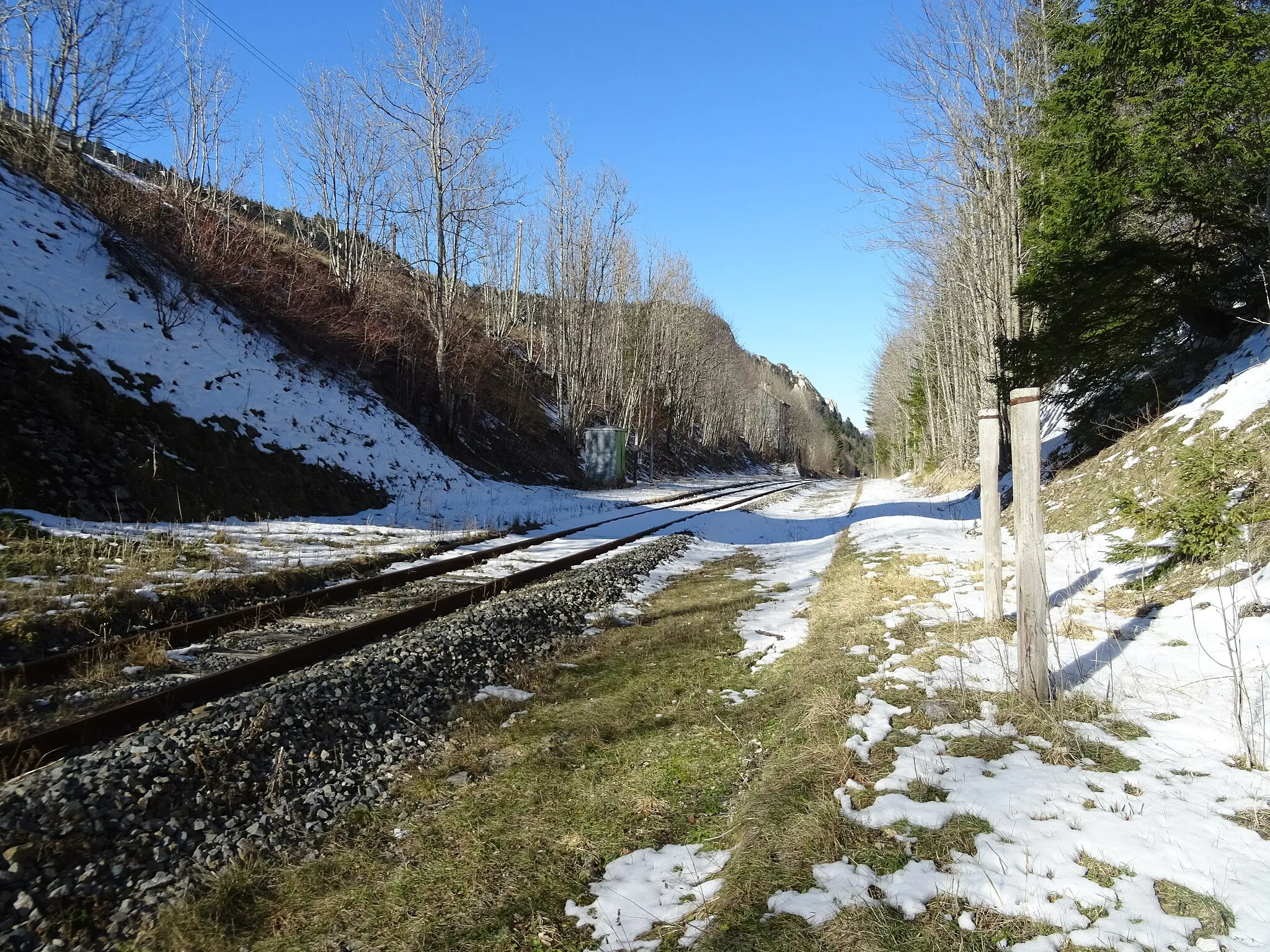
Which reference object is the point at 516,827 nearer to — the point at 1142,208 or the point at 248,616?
the point at 248,616

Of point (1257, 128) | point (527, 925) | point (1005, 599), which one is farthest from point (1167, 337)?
point (527, 925)

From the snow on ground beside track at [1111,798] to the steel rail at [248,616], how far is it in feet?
18.9

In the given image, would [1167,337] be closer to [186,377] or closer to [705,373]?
[186,377]

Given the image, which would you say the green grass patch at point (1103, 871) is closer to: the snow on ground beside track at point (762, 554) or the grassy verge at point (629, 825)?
the grassy verge at point (629, 825)

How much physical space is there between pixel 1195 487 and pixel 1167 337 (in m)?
6.57

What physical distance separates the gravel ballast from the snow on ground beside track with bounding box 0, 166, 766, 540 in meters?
9.07

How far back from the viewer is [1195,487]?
5.87m

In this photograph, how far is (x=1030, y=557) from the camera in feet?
13.3

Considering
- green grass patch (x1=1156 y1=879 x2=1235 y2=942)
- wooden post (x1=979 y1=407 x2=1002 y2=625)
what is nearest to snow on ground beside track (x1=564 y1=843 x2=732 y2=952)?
green grass patch (x1=1156 y1=879 x2=1235 y2=942)

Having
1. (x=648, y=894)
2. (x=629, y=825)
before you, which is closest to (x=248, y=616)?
(x=629, y=825)

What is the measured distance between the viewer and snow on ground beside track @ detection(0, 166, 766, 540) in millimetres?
11734

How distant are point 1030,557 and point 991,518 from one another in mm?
1809

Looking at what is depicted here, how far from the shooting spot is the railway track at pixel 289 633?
3957 millimetres

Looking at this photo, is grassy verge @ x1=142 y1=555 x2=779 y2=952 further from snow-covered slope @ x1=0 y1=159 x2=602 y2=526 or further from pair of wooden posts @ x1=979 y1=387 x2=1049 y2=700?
snow-covered slope @ x1=0 y1=159 x2=602 y2=526
